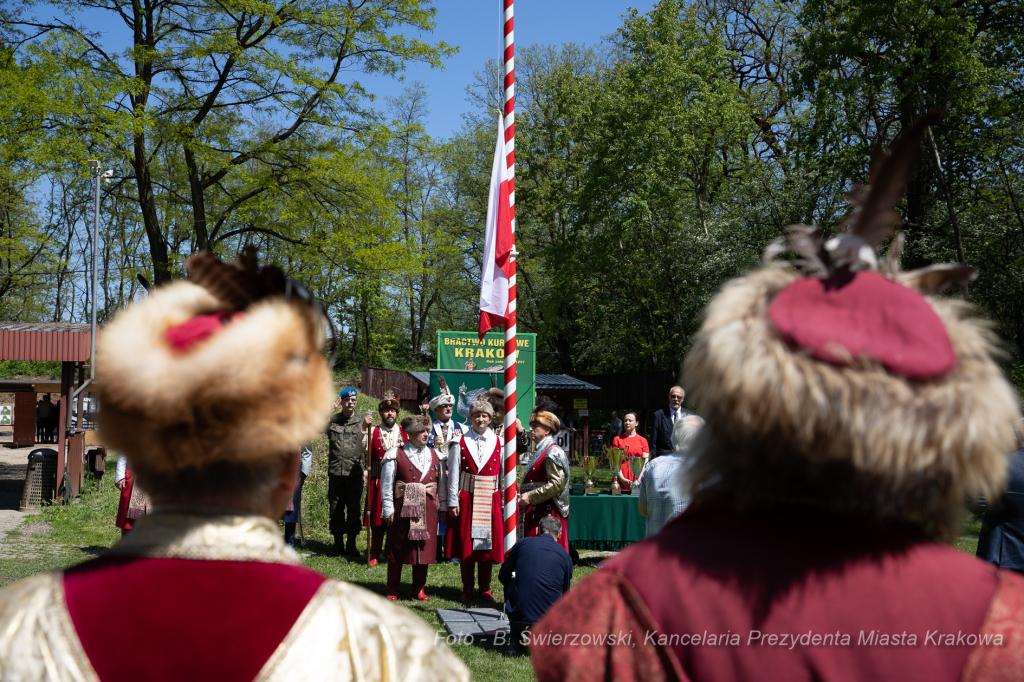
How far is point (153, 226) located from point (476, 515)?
39.2ft

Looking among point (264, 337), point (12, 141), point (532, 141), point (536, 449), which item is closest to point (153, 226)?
point (12, 141)

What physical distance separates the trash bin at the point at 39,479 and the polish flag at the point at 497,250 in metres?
9.88

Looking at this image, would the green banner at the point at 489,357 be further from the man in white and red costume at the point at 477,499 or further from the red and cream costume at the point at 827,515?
the red and cream costume at the point at 827,515

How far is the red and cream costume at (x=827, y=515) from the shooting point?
121cm

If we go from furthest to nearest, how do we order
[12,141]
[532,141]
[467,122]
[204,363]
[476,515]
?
[467,122] → [532,141] → [12,141] → [476,515] → [204,363]

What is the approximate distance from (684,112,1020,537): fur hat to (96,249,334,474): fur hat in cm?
72

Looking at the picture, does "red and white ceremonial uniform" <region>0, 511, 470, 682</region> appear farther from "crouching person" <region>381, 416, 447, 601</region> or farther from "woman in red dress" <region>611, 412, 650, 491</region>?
"woman in red dress" <region>611, 412, 650, 491</region>

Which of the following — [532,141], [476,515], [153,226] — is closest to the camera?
[476,515]

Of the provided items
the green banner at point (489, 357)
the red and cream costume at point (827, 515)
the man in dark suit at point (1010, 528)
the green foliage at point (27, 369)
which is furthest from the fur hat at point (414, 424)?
the green foliage at point (27, 369)

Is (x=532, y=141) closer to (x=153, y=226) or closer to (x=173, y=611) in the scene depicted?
(x=153, y=226)

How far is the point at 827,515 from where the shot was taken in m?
1.28

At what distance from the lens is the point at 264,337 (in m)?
1.46

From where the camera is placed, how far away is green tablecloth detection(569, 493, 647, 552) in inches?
382

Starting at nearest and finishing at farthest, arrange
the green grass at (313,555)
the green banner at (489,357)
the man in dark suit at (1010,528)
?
the man in dark suit at (1010,528) < the green grass at (313,555) < the green banner at (489,357)
